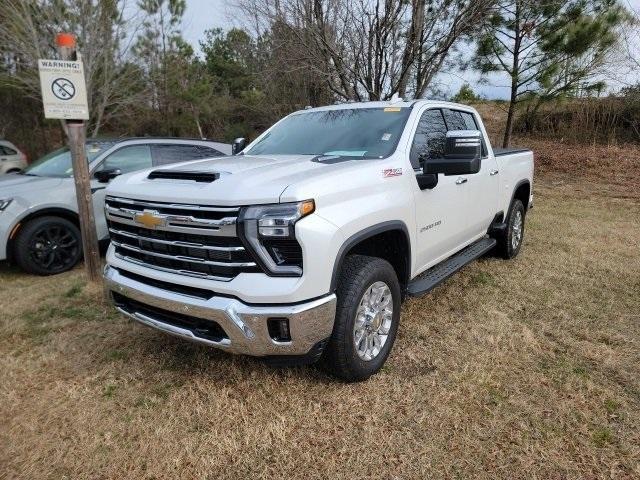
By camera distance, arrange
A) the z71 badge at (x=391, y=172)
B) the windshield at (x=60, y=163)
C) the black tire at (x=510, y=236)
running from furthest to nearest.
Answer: the windshield at (x=60, y=163), the black tire at (x=510, y=236), the z71 badge at (x=391, y=172)

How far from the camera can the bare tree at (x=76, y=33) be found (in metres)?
11.8

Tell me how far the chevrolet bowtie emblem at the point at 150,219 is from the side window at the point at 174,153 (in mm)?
3856

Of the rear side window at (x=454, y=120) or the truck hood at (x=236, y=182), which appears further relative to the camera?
the rear side window at (x=454, y=120)

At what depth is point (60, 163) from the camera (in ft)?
19.7

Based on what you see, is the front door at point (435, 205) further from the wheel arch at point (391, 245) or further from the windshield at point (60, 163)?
the windshield at point (60, 163)

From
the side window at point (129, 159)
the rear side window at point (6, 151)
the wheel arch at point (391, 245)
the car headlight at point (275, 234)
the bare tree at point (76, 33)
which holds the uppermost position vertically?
the bare tree at point (76, 33)

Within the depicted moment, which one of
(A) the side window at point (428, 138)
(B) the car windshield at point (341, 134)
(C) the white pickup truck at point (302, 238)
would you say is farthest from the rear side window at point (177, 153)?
(A) the side window at point (428, 138)

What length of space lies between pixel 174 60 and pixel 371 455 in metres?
17.8

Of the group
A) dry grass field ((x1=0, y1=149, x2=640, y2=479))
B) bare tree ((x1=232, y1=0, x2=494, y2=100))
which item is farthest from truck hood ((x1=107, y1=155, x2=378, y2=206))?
bare tree ((x1=232, y1=0, x2=494, y2=100))

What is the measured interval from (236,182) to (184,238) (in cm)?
45

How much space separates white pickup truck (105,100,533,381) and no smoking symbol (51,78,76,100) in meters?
1.99

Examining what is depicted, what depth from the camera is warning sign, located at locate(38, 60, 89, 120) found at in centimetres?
441

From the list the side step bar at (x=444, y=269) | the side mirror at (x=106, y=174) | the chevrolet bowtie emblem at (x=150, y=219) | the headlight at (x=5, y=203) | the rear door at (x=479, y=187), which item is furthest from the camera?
the side mirror at (x=106, y=174)

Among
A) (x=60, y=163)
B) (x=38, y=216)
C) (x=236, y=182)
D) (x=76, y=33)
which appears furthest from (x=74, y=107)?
(x=76, y=33)
